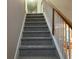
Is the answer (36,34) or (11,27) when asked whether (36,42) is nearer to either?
(36,34)

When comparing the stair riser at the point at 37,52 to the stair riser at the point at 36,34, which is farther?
the stair riser at the point at 36,34

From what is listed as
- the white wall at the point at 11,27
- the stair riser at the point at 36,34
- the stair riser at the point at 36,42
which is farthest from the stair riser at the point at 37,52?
the stair riser at the point at 36,34

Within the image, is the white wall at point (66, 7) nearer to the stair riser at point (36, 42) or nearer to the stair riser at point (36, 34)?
the stair riser at point (36, 34)

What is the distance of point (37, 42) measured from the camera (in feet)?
13.7

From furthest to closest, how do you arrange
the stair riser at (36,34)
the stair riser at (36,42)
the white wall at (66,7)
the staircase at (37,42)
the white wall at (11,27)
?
the white wall at (66,7) < the stair riser at (36,34) < the stair riser at (36,42) < the staircase at (37,42) < the white wall at (11,27)

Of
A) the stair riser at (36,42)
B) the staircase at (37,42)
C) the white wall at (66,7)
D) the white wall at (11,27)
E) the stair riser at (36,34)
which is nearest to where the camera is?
the white wall at (11,27)

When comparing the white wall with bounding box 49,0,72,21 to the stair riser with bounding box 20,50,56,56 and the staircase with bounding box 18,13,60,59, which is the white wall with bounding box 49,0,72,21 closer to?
the staircase with bounding box 18,13,60,59

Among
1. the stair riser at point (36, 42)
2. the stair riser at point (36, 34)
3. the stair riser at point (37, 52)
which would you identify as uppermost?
the stair riser at point (36, 34)

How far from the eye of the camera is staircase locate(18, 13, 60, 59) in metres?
3.63

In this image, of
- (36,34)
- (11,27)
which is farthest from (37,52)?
(11,27)

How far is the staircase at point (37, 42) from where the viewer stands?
3.63 metres
